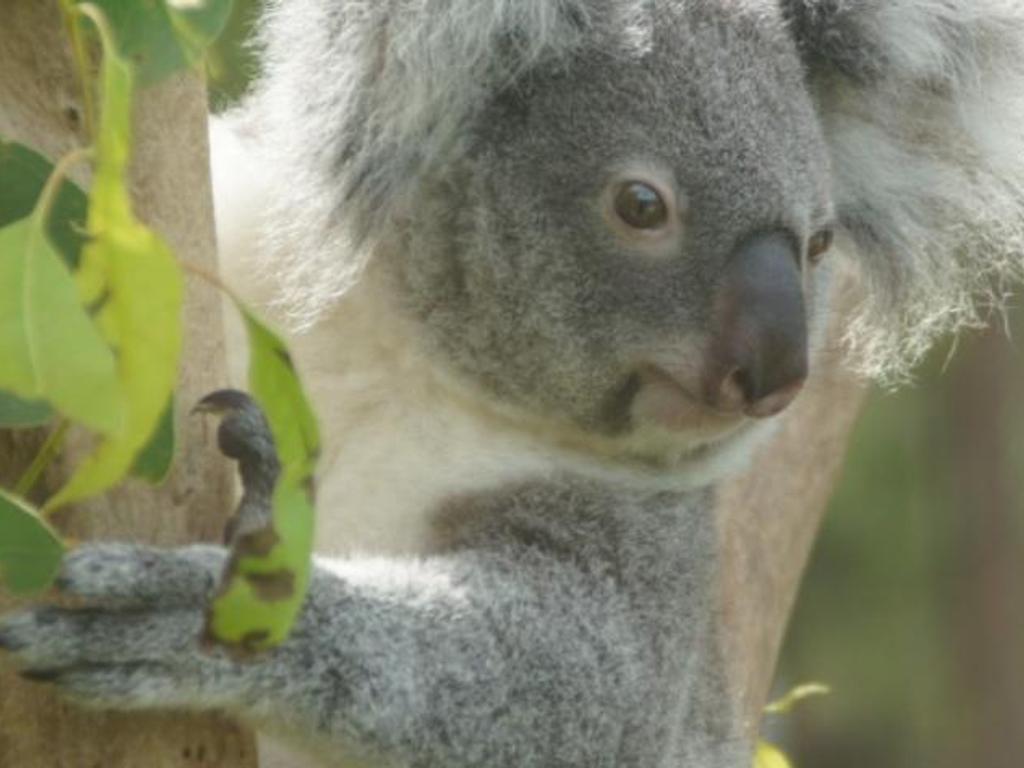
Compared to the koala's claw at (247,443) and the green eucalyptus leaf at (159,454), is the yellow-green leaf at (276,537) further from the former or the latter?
the koala's claw at (247,443)

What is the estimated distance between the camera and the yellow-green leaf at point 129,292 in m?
1.36

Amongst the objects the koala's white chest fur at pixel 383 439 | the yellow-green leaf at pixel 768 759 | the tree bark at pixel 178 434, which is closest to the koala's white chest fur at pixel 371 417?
the koala's white chest fur at pixel 383 439

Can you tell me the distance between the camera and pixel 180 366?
2.23 metres

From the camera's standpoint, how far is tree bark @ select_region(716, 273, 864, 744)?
411 centimetres

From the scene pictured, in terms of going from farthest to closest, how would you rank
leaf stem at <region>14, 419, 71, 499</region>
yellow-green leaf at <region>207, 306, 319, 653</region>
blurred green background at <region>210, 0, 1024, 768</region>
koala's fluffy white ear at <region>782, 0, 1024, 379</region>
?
blurred green background at <region>210, 0, 1024, 768</region>, koala's fluffy white ear at <region>782, 0, 1024, 379</region>, leaf stem at <region>14, 419, 71, 499</region>, yellow-green leaf at <region>207, 306, 319, 653</region>

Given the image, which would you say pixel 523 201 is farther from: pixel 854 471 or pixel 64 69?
pixel 854 471

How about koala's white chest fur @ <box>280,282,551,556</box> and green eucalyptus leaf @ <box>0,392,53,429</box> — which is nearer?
green eucalyptus leaf @ <box>0,392,53,429</box>

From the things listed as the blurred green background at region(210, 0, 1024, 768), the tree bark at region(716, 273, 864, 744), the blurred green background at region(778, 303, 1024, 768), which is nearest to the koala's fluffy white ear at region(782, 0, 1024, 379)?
the tree bark at region(716, 273, 864, 744)

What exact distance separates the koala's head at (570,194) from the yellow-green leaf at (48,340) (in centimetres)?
155

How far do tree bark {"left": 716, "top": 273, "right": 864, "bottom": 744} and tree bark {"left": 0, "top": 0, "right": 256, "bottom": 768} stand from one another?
190cm

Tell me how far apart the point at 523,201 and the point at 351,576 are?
2.45 feet

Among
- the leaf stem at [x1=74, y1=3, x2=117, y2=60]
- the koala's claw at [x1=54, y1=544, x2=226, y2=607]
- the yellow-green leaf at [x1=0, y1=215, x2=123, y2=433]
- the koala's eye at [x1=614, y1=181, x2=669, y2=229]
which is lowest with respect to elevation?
the koala's eye at [x1=614, y1=181, x2=669, y2=229]

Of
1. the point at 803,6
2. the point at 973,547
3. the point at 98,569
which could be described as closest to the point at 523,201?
the point at 803,6

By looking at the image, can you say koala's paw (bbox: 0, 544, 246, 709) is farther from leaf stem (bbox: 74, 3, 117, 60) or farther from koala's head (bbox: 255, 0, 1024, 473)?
koala's head (bbox: 255, 0, 1024, 473)
